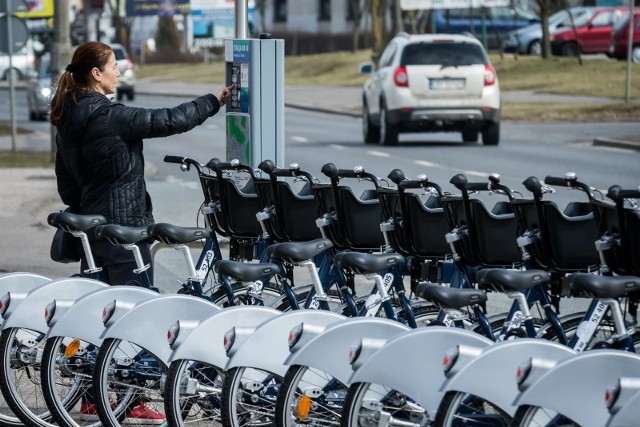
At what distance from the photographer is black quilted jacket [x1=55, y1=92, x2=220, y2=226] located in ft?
23.4

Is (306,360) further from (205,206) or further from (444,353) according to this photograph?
(205,206)

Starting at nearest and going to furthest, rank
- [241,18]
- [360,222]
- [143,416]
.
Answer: [143,416] < [360,222] < [241,18]

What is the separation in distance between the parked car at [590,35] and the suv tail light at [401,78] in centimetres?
2599

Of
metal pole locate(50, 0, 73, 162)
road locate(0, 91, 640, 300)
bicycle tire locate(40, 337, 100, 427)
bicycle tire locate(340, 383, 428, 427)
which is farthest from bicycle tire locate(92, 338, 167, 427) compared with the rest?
metal pole locate(50, 0, 73, 162)

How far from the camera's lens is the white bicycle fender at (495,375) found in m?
4.73

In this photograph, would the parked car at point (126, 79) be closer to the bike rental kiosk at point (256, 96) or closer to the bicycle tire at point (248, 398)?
A: the bike rental kiosk at point (256, 96)

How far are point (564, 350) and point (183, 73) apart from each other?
215 feet

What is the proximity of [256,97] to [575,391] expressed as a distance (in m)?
5.64

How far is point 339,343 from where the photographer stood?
5254 mm

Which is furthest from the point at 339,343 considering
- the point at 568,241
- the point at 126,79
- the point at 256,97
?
the point at 126,79

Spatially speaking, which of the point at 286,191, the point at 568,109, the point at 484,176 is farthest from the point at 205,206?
the point at 568,109

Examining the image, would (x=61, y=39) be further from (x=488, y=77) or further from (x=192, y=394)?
(x=192, y=394)

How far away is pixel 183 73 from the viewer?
69750 millimetres

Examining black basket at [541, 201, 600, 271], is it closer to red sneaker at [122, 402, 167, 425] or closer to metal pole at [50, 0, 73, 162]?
red sneaker at [122, 402, 167, 425]
